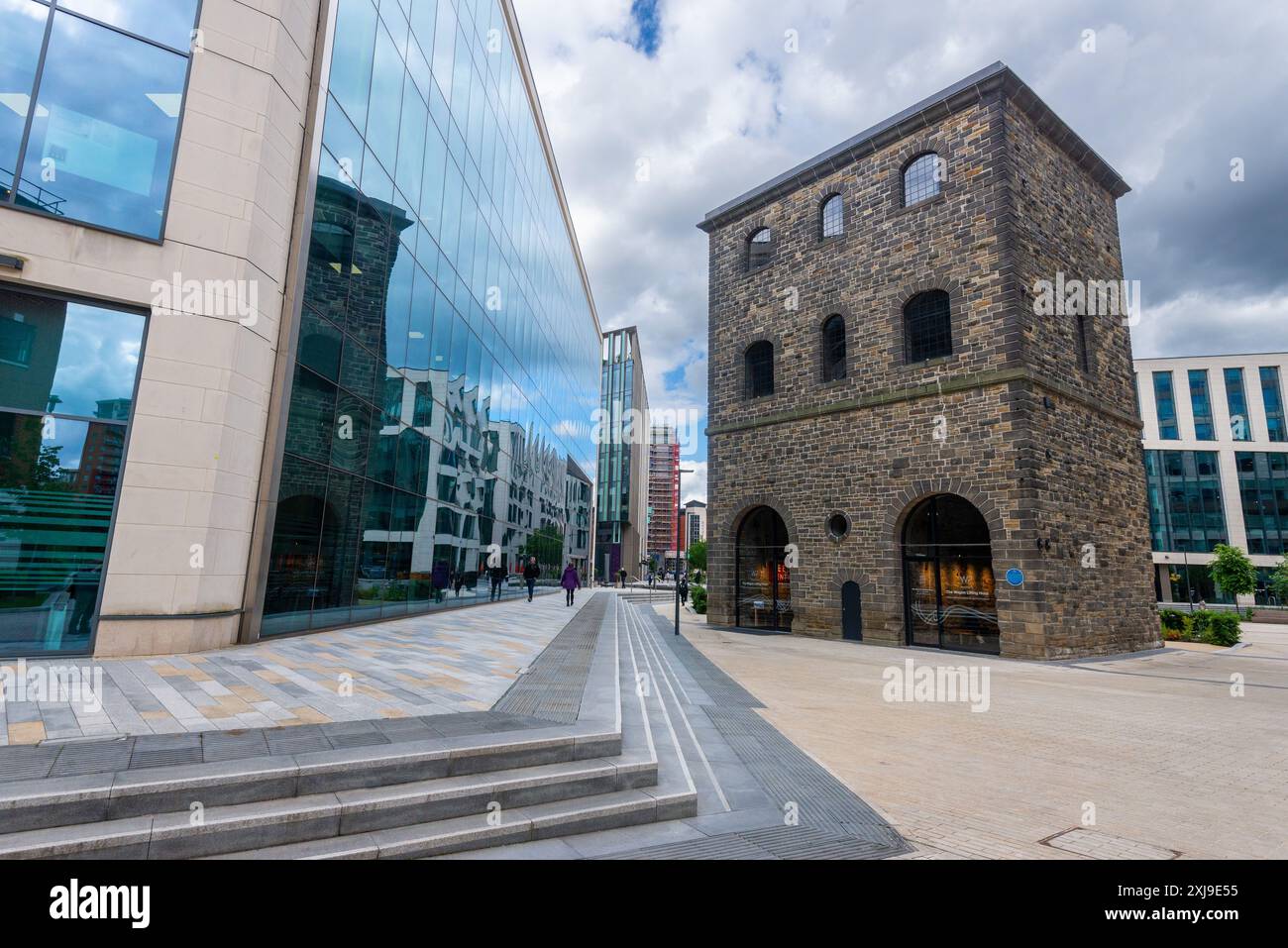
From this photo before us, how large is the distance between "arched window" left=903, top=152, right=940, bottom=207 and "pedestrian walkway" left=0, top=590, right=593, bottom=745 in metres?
16.4

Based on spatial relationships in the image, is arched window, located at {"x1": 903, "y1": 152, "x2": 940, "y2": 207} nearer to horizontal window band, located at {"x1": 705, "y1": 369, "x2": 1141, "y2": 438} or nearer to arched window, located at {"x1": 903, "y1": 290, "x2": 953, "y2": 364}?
arched window, located at {"x1": 903, "y1": 290, "x2": 953, "y2": 364}

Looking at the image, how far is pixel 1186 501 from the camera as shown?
57.9 metres

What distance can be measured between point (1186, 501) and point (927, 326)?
194 feet

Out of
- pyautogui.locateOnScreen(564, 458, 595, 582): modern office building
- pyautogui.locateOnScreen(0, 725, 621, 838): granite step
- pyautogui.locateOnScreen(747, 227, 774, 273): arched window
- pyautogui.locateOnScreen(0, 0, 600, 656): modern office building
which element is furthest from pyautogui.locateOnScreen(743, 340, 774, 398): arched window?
pyautogui.locateOnScreen(564, 458, 595, 582): modern office building

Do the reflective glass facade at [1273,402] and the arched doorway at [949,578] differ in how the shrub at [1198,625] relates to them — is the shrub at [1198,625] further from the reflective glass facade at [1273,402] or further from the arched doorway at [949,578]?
the reflective glass facade at [1273,402]

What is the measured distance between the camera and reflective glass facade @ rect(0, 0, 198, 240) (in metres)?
8.02

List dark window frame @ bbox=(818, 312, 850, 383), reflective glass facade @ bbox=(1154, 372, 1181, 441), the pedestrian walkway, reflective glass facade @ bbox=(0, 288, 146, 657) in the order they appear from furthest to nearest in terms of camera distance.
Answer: reflective glass facade @ bbox=(1154, 372, 1181, 441) → dark window frame @ bbox=(818, 312, 850, 383) → reflective glass facade @ bbox=(0, 288, 146, 657) → the pedestrian walkway

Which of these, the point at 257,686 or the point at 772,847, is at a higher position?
the point at 257,686

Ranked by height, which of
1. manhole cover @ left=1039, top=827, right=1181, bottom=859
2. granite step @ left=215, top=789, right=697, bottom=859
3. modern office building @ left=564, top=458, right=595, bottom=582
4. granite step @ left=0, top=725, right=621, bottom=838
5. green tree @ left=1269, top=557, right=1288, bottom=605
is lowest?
manhole cover @ left=1039, top=827, right=1181, bottom=859

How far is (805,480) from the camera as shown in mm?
19266

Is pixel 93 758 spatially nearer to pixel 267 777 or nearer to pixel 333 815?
pixel 267 777

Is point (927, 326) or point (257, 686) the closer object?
point (257, 686)

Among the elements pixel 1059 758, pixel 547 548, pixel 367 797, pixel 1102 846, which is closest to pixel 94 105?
pixel 367 797

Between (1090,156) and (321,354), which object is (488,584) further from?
(1090,156)
